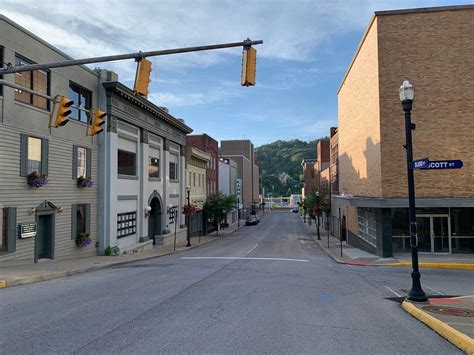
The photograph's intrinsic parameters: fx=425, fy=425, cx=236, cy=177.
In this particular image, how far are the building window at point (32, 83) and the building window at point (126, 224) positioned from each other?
964cm

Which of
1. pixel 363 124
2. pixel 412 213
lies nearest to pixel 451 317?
pixel 412 213

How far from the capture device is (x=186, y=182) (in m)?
42.9

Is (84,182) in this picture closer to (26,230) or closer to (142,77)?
(26,230)

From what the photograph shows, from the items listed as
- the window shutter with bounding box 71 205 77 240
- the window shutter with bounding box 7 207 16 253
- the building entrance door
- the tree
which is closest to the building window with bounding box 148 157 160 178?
the window shutter with bounding box 71 205 77 240

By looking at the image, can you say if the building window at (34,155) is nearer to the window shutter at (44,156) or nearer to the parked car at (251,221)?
the window shutter at (44,156)

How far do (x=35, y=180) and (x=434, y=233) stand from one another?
20.8 meters

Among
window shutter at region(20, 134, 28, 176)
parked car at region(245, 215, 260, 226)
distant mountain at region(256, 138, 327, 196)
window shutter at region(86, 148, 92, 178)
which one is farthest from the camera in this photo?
distant mountain at region(256, 138, 327, 196)

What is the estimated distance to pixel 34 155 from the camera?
19141 millimetres

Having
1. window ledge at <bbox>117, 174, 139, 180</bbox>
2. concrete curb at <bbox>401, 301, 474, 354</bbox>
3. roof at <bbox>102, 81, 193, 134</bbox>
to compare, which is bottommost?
concrete curb at <bbox>401, 301, 474, 354</bbox>

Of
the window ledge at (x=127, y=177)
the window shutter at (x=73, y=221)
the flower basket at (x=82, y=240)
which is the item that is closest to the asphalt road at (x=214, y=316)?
the window shutter at (x=73, y=221)

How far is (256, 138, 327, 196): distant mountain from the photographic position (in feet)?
573

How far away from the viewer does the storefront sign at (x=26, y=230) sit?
17.8 meters

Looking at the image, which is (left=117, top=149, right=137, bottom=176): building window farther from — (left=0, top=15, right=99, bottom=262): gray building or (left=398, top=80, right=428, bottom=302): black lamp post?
(left=398, top=80, right=428, bottom=302): black lamp post

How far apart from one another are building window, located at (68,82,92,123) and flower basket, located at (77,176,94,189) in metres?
3.22
